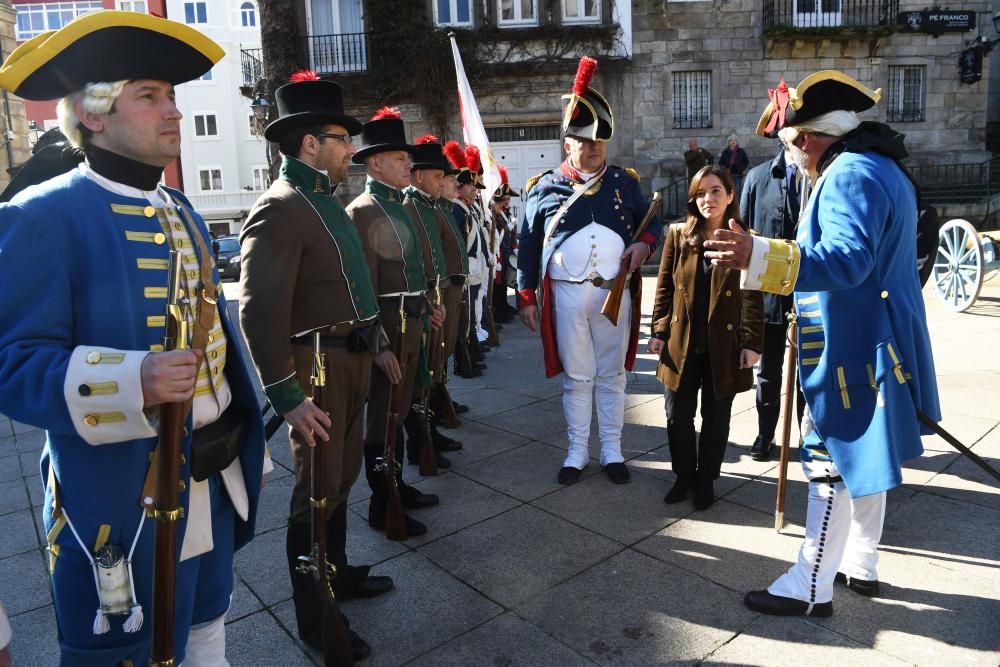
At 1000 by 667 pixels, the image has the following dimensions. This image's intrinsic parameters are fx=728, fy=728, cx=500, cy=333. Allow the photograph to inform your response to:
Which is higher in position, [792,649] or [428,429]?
[428,429]

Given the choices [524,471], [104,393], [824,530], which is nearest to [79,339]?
[104,393]

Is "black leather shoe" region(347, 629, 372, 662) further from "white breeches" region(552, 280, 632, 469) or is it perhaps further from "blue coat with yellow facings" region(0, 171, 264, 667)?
"white breeches" region(552, 280, 632, 469)

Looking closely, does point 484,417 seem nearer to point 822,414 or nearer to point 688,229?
point 688,229

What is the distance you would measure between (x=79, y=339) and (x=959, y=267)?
404 inches

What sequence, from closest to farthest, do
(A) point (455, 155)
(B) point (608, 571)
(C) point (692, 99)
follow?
(B) point (608, 571) → (A) point (455, 155) → (C) point (692, 99)

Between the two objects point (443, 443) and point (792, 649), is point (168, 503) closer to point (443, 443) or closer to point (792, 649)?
point (792, 649)

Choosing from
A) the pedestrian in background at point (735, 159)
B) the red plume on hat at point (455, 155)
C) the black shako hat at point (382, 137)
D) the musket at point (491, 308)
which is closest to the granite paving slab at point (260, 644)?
the black shako hat at point (382, 137)

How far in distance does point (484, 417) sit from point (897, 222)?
3760mm

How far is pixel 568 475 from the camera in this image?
4324 mm

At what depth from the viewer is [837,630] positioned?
2.76 metres

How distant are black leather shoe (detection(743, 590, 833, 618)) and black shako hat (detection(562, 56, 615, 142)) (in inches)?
104

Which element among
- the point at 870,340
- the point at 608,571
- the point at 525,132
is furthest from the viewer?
the point at 525,132

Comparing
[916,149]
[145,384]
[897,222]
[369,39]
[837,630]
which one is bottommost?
[837,630]

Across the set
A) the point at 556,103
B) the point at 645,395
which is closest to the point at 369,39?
the point at 556,103
